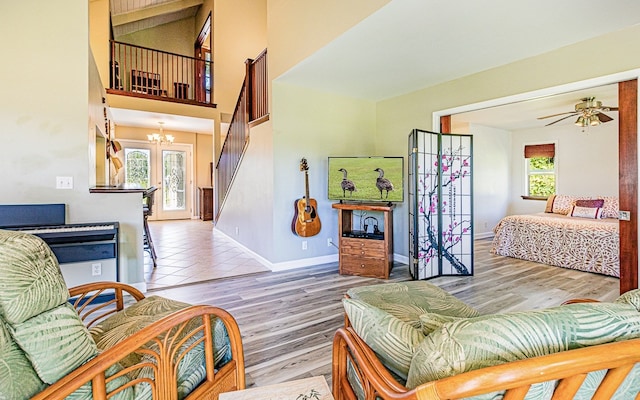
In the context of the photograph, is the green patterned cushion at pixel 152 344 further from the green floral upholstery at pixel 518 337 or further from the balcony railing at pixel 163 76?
the balcony railing at pixel 163 76

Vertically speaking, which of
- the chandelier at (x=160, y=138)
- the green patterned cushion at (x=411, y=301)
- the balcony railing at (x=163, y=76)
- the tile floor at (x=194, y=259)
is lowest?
the tile floor at (x=194, y=259)

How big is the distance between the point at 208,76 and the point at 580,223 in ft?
27.6

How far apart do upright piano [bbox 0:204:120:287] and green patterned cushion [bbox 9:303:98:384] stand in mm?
2133

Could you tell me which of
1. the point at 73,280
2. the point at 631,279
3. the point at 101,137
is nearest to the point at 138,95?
the point at 101,137

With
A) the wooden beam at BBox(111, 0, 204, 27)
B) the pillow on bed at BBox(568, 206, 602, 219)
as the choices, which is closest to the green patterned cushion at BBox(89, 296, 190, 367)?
the pillow on bed at BBox(568, 206, 602, 219)

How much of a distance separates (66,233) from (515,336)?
11.2ft

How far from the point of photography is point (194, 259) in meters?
4.77

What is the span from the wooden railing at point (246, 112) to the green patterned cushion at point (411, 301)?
3067 millimetres

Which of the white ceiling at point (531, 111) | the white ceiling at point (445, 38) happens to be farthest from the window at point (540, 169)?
the white ceiling at point (445, 38)

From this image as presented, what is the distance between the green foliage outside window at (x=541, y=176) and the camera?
6746 millimetres

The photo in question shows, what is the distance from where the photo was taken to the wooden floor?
2107mm

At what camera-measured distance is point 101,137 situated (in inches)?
177

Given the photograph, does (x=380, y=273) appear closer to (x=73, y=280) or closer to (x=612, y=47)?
(x=612, y=47)

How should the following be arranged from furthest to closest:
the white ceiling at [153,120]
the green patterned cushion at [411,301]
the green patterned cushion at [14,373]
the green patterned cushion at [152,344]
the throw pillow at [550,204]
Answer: the white ceiling at [153,120]
the throw pillow at [550,204]
the green patterned cushion at [411,301]
the green patterned cushion at [152,344]
the green patterned cushion at [14,373]
